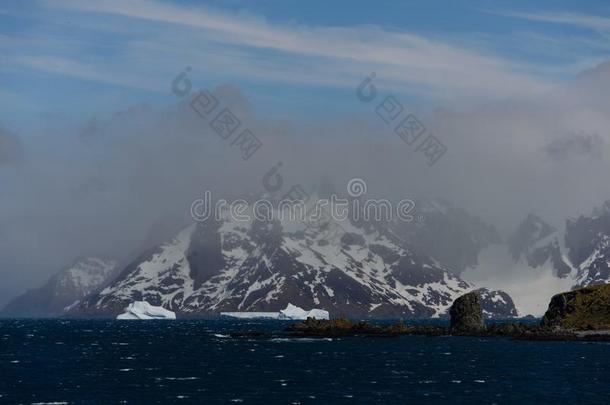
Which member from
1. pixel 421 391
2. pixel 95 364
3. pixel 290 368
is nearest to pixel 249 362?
pixel 290 368

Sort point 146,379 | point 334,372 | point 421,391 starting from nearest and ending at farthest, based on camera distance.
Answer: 1. point 421,391
2. point 146,379
3. point 334,372

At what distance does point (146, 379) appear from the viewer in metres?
141

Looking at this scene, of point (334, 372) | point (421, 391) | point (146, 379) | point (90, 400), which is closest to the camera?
point (90, 400)

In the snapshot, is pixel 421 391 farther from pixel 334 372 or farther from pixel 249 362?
pixel 249 362

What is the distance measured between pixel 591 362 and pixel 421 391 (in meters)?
55.9

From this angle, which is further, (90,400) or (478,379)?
(478,379)

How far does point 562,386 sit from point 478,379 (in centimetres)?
1319

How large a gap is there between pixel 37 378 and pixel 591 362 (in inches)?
3590

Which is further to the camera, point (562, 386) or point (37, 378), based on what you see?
point (37, 378)

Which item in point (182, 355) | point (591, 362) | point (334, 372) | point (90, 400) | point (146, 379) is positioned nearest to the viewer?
point (90, 400)

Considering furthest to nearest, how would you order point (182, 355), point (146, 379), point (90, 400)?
point (182, 355), point (146, 379), point (90, 400)

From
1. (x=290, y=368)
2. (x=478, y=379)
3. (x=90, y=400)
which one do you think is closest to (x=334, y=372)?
(x=290, y=368)

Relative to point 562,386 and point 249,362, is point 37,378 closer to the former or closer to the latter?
point 249,362

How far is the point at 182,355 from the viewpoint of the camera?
194 m
